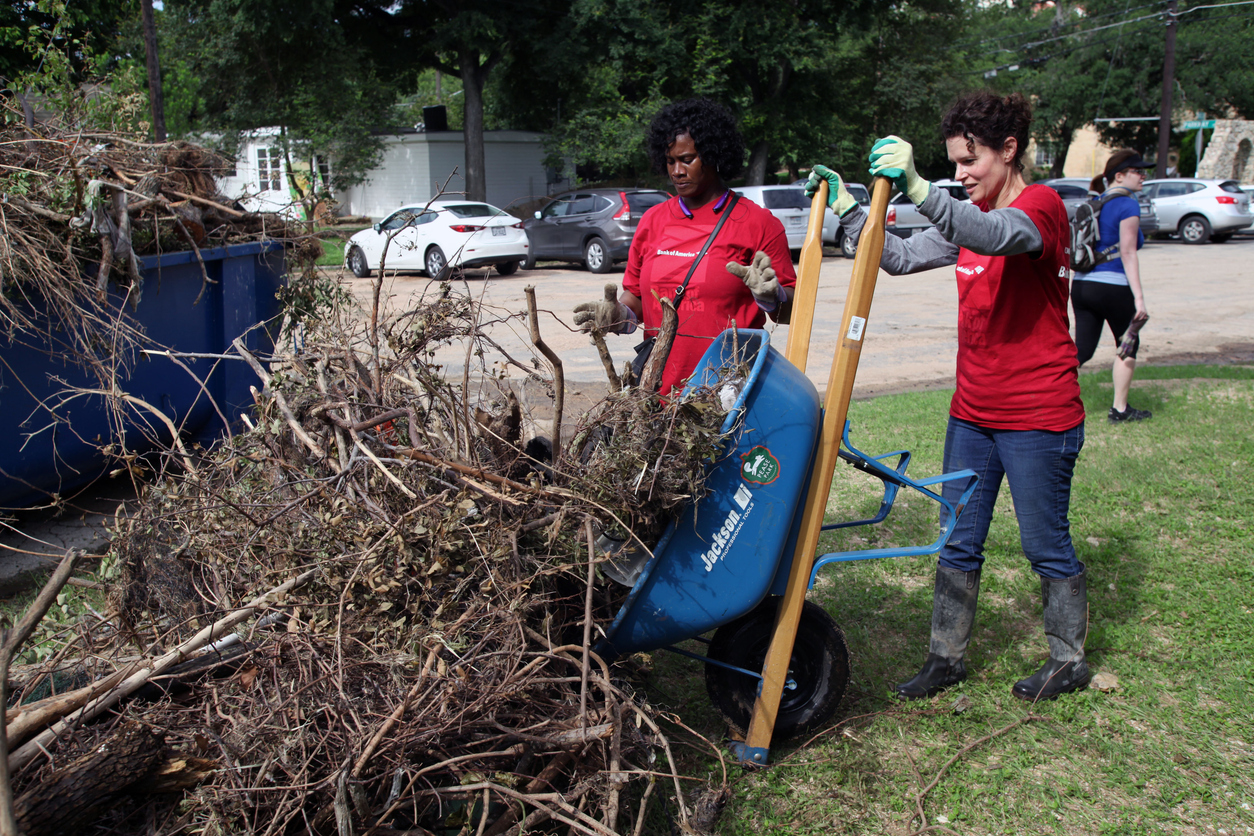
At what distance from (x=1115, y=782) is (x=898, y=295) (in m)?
11.9

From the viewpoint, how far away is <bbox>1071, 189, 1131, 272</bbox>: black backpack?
19.3 feet

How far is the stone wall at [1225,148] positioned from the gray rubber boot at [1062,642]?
4043 centimetres

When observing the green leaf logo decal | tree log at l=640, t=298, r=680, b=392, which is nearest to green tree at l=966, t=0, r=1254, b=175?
tree log at l=640, t=298, r=680, b=392

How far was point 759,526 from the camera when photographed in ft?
8.16

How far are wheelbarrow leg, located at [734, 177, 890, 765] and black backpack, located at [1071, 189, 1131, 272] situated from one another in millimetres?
4012

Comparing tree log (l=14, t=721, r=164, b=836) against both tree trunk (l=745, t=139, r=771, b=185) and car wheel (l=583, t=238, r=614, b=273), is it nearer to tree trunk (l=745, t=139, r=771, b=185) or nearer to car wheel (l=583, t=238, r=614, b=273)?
car wheel (l=583, t=238, r=614, b=273)

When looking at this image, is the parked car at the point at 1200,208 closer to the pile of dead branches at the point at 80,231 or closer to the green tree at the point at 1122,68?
→ the green tree at the point at 1122,68

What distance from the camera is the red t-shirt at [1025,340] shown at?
9.60 ft

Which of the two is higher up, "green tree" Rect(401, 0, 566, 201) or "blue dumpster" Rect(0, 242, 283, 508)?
"green tree" Rect(401, 0, 566, 201)

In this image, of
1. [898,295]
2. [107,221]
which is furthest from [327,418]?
[898,295]

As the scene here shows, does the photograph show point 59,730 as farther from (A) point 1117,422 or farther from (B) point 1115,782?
(A) point 1117,422

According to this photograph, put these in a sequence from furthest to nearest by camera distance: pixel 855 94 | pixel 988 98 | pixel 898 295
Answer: pixel 855 94 → pixel 898 295 → pixel 988 98

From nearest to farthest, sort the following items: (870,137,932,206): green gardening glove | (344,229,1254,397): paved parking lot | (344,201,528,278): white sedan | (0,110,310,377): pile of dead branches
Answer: (870,137,932,206): green gardening glove
(0,110,310,377): pile of dead branches
(344,229,1254,397): paved parking lot
(344,201,528,278): white sedan

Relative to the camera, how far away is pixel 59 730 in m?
2.03
